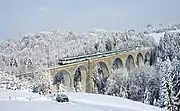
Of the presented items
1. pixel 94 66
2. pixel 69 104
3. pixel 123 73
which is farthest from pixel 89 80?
pixel 69 104

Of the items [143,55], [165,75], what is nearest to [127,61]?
[143,55]

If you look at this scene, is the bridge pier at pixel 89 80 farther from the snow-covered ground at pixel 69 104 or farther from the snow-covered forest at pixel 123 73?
the snow-covered ground at pixel 69 104

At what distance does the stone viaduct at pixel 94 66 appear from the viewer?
22.2 meters

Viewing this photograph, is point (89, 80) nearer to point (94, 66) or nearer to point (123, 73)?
point (94, 66)

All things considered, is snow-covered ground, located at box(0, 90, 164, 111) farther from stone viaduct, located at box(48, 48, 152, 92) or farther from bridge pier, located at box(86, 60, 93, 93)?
bridge pier, located at box(86, 60, 93, 93)

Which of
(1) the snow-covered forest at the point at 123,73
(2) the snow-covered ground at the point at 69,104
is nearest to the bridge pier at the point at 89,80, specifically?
(1) the snow-covered forest at the point at 123,73

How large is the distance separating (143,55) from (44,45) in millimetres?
16712

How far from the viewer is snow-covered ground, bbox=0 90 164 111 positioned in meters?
6.00

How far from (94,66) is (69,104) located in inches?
780

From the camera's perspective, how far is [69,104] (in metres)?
6.94

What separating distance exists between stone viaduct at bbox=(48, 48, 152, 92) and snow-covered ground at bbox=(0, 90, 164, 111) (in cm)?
1173

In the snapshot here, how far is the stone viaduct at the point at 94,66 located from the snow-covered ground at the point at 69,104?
38.5 ft

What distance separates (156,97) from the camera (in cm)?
1925

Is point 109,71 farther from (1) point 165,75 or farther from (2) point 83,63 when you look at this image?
(1) point 165,75
